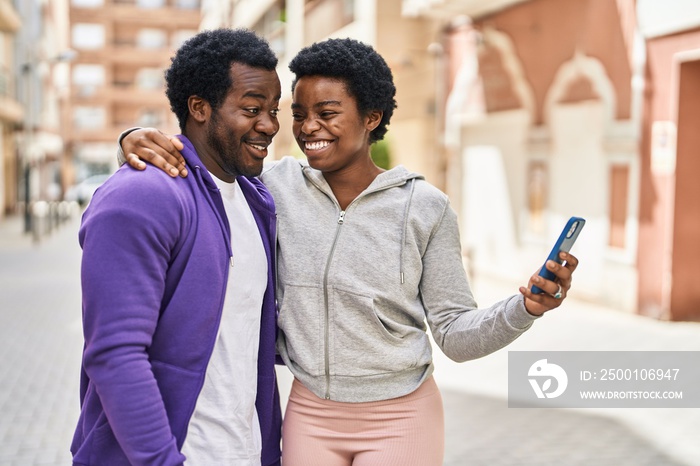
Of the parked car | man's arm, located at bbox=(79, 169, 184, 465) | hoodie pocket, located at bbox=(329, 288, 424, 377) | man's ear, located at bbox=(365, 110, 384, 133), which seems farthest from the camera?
the parked car

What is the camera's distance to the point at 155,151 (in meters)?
2.03

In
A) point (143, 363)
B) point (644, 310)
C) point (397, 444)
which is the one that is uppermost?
point (143, 363)

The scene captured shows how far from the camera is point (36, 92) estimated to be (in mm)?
36031

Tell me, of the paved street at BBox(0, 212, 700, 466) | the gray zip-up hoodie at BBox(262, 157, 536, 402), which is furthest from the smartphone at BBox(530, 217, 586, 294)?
the paved street at BBox(0, 212, 700, 466)

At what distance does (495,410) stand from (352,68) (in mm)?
4230

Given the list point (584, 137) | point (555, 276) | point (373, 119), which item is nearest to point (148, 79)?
point (584, 137)

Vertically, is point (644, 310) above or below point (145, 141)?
below

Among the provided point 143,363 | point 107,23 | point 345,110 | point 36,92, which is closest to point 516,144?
point 345,110

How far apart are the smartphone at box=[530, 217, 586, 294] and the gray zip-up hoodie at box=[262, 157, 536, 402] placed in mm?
117

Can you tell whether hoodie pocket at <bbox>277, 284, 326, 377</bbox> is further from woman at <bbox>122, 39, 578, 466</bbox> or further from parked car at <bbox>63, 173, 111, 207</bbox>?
parked car at <bbox>63, 173, 111, 207</bbox>

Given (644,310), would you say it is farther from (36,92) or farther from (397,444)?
(36,92)

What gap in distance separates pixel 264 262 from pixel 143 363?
0.51m

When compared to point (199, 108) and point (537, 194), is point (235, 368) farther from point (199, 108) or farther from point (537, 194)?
point (537, 194)

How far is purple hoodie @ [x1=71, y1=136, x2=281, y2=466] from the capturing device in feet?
5.88
